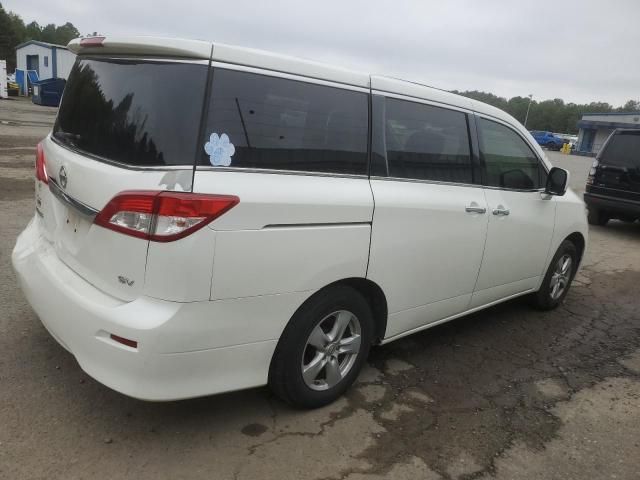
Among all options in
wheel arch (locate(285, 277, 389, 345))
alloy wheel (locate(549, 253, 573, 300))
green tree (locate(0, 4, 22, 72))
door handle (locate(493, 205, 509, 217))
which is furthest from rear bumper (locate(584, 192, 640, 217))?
green tree (locate(0, 4, 22, 72))

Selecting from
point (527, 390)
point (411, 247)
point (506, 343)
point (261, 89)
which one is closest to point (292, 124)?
point (261, 89)

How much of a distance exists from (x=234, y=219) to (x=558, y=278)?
3.81 meters

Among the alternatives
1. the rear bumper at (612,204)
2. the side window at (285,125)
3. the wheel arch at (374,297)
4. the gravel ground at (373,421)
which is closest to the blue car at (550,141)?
the rear bumper at (612,204)

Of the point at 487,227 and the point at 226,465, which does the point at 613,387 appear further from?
the point at 226,465

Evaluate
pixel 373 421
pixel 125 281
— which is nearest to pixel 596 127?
pixel 373 421

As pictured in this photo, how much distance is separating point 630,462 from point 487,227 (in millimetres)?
1616

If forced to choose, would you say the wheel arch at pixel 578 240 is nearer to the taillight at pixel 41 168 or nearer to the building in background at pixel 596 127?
the taillight at pixel 41 168

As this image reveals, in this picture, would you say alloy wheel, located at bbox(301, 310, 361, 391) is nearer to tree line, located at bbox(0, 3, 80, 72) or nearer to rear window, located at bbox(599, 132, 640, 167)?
rear window, located at bbox(599, 132, 640, 167)

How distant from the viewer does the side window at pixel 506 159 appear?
12.5ft

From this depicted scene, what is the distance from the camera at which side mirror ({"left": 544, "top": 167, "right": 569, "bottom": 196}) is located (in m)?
4.32

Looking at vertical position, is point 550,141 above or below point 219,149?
above

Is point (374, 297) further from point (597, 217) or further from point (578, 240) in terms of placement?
point (597, 217)

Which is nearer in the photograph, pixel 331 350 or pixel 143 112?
pixel 143 112

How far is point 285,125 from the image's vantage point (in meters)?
2.59
